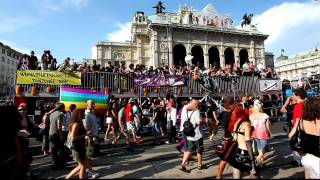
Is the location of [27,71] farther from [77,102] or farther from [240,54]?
[240,54]

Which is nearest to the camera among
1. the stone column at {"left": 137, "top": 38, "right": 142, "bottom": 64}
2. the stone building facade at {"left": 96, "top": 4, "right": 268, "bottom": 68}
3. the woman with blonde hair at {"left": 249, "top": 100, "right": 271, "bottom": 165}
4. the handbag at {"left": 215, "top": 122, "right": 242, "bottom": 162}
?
the handbag at {"left": 215, "top": 122, "right": 242, "bottom": 162}

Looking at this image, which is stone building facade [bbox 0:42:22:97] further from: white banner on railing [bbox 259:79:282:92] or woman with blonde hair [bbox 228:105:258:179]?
woman with blonde hair [bbox 228:105:258:179]

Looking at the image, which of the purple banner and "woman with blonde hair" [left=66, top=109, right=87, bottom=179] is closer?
"woman with blonde hair" [left=66, top=109, right=87, bottom=179]

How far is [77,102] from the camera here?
1199 cm

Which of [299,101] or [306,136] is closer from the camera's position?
[306,136]

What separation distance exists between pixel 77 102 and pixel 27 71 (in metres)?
5.99

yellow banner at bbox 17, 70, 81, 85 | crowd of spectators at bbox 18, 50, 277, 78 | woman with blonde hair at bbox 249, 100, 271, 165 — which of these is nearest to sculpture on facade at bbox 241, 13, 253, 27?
crowd of spectators at bbox 18, 50, 277, 78

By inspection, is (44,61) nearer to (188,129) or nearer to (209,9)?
(188,129)

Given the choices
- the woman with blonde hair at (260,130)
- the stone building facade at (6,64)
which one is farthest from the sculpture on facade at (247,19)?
the stone building facade at (6,64)

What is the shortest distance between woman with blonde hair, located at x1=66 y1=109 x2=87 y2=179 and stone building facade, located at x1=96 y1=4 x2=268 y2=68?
1684 inches

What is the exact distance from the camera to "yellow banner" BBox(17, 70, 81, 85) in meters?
16.2

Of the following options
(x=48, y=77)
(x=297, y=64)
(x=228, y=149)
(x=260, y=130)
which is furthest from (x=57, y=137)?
(x=297, y=64)

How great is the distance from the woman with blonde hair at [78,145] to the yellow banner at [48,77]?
10874mm

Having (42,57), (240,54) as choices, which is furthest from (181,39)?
(42,57)
